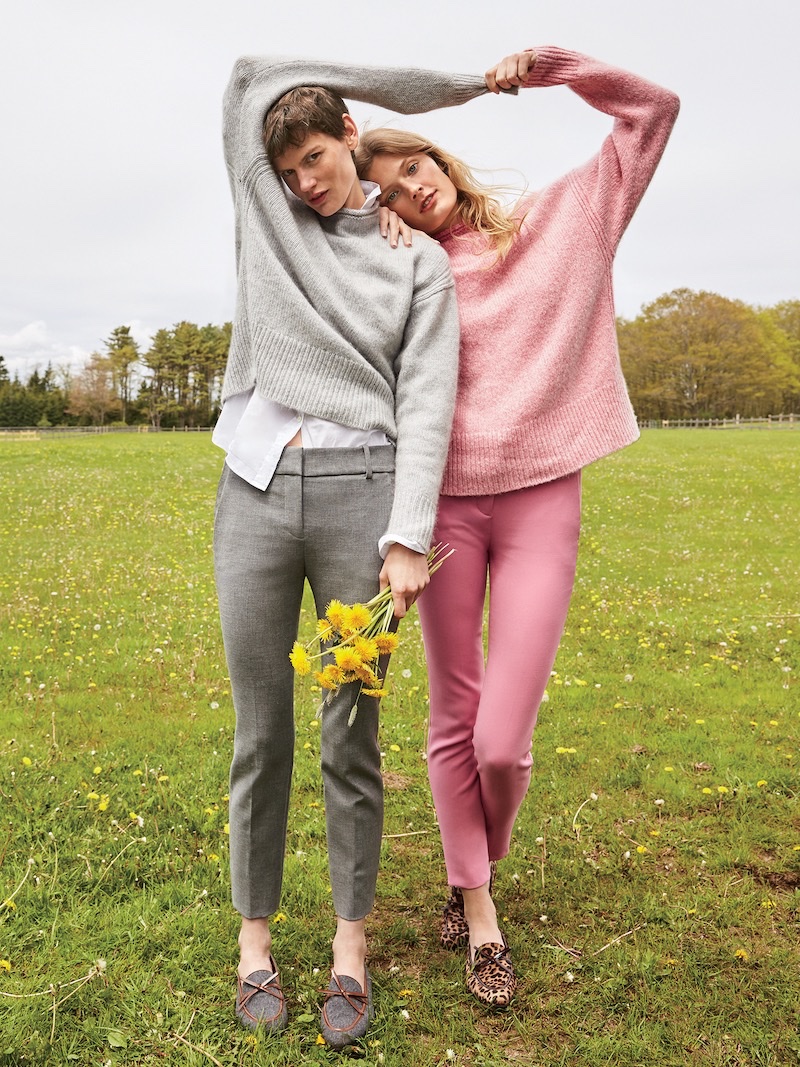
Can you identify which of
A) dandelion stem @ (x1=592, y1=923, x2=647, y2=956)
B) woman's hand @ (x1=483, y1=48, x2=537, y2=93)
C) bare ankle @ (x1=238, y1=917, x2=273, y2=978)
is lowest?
dandelion stem @ (x1=592, y1=923, x2=647, y2=956)

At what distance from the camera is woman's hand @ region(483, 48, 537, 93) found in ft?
9.61

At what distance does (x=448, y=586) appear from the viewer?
10.2 ft

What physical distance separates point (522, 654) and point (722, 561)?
9.34 metres

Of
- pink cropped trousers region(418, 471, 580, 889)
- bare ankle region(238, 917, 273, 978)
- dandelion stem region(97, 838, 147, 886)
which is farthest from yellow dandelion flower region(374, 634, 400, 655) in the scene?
dandelion stem region(97, 838, 147, 886)

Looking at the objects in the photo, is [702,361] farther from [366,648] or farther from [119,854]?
[366,648]

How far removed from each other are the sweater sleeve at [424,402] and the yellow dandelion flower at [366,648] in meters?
0.32

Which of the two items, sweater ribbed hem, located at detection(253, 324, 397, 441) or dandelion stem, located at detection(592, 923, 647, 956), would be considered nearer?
sweater ribbed hem, located at detection(253, 324, 397, 441)

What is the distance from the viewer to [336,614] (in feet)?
8.38

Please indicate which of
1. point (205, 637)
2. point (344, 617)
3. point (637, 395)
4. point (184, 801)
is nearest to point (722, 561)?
point (205, 637)

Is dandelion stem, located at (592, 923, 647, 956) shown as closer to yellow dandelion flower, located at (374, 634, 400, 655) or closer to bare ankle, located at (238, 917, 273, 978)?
bare ankle, located at (238, 917, 273, 978)

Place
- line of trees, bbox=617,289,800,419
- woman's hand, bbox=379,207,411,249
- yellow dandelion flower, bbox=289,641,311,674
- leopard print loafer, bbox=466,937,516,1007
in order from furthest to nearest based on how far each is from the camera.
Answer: line of trees, bbox=617,289,800,419, leopard print loafer, bbox=466,937,516,1007, woman's hand, bbox=379,207,411,249, yellow dandelion flower, bbox=289,641,311,674

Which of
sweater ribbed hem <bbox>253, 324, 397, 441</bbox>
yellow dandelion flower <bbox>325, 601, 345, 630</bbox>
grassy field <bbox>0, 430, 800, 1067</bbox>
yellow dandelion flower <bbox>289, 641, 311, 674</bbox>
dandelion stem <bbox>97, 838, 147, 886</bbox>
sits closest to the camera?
yellow dandelion flower <bbox>289, 641, 311, 674</bbox>

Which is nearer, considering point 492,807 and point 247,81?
point 247,81

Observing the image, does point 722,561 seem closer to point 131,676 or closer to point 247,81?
point 131,676
